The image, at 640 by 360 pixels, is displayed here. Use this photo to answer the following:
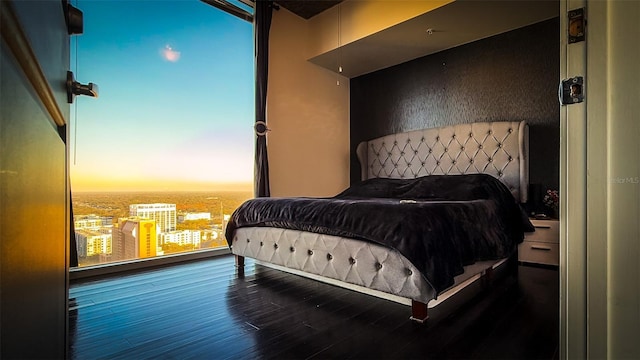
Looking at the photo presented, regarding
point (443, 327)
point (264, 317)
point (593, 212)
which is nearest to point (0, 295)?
point (593, 212)

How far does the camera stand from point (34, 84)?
0.39 m

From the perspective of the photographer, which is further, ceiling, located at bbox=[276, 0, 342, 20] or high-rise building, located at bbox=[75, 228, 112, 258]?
ceiling, located at bbox=[276, 0, 342, 20]

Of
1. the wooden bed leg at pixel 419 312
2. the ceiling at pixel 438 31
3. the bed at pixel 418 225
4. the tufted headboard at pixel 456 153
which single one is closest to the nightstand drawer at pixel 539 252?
the bed at pixel 418 225

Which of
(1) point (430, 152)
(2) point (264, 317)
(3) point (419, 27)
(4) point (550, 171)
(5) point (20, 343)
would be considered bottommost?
(2) point (264, 317)

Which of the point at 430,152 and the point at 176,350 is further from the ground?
the point at 430,152

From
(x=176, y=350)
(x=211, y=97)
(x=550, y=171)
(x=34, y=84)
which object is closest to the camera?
(x=34, y=84)

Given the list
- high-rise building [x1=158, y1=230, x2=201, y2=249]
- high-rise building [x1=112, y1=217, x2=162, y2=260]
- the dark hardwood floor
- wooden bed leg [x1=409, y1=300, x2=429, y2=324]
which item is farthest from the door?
high-rise building [x1=158, y1=230, x2=201, y2=249]

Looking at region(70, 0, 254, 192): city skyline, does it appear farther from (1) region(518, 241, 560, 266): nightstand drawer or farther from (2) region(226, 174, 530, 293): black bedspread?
(1) region(518, 241, 560, 266): nightstand drawer

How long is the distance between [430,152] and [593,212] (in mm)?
3299

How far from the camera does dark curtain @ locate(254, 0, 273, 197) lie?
3.66 metres

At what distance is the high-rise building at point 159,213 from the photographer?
9.66ft

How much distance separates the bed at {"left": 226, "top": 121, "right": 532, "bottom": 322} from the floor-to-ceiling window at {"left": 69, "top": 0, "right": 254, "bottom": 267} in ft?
2.62

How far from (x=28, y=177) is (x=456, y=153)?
3.76 metres

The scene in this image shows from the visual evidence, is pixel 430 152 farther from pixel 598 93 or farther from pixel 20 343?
pixel 20 343
